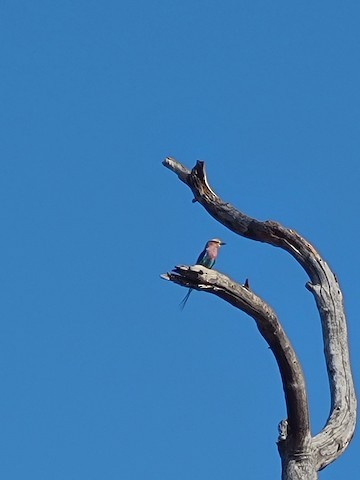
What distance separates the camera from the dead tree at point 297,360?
934cm

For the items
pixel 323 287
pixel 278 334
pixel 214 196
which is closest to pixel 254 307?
pixel 278 334

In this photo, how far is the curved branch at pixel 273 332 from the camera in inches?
368

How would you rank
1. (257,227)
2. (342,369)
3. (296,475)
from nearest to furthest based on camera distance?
(296,475)
(342,369)
(257,227)

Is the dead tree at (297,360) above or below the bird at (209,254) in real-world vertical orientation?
below

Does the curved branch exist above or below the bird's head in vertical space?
below

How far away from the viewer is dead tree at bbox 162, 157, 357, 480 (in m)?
9.34

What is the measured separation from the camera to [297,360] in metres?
9.49

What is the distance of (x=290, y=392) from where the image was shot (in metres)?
9.42

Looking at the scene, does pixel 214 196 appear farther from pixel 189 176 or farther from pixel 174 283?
pixel 174 283

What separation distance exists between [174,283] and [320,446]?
1654mm

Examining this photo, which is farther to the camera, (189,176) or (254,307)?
(189,176)

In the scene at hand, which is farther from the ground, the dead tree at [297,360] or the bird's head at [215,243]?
the bird's head at [215,243]

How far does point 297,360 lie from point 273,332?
28 cm

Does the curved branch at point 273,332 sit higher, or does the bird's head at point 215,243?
the bird's head at point 215,243
